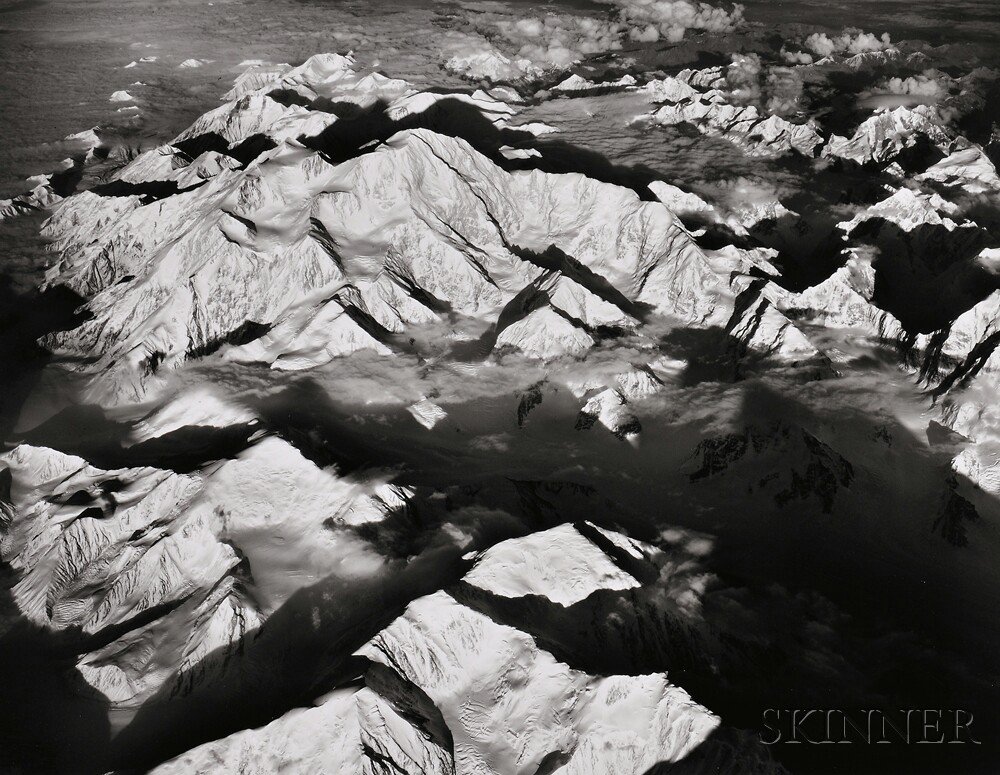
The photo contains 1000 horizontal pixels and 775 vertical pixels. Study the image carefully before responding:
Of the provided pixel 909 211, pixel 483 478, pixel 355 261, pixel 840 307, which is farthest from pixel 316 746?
pixel 909 211

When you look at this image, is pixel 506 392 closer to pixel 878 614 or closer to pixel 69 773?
pixel 878 614

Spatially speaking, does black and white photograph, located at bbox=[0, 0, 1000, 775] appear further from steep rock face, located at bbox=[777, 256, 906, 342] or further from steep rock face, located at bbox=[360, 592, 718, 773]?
steep rock face, located at bbox=[777, 256, 906, 342]

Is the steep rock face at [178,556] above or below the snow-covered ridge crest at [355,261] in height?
below

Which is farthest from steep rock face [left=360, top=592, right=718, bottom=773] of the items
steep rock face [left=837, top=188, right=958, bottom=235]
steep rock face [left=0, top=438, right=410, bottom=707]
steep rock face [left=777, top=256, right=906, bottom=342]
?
steep rock face [left=837, top=188, right=958, bottom=235]

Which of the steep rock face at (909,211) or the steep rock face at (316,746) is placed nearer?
the steep rock face at (316,746)

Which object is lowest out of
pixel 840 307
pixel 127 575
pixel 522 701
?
pixel 127 575

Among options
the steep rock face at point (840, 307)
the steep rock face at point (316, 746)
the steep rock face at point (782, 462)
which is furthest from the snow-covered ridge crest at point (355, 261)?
the steep rock face at point (316, 746)

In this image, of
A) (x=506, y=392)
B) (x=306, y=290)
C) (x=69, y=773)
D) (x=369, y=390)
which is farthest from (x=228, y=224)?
(x=69, y=773)

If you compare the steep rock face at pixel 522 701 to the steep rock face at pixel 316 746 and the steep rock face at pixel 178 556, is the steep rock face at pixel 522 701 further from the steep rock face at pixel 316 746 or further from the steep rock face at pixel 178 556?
the steep rock face at pixel 178 556

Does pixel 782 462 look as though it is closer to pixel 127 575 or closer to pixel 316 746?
pixel 316 746
